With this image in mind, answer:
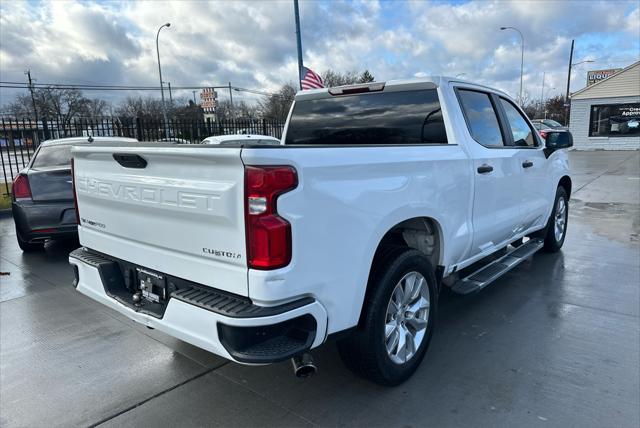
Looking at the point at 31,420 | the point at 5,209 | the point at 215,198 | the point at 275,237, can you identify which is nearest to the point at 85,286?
the point at 31,420

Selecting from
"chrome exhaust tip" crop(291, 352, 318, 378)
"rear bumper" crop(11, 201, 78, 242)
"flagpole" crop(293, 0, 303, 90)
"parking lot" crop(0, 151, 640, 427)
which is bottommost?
"parking lot" crop(0, 151, 640, 427)

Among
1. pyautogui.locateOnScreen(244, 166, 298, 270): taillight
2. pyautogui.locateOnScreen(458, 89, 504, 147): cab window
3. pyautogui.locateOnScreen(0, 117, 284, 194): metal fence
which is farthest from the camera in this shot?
pyautogui.locateOnScreen(0, 117, 284, 194): metal fence

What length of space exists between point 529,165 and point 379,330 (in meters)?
2.78

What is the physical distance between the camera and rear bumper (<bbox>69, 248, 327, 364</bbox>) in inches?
85.2

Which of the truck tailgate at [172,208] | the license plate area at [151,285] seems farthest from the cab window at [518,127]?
the license plate area at [151,285]

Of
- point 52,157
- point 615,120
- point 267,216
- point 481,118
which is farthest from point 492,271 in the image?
point 615,120

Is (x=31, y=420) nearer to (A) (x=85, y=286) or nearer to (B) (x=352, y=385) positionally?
(A) (x=85, y=286)

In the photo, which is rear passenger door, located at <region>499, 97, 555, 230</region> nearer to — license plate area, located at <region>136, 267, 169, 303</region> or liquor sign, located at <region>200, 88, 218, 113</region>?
license plate area, located at <region>136, 267, 169, 303</region>

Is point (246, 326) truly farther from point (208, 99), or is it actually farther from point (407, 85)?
point (208, 99)

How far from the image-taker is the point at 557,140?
495 cm

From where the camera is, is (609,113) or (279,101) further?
(279,101)

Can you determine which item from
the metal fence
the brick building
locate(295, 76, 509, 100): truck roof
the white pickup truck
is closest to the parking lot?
the white pickup truck

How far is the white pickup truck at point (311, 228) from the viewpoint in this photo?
217cm

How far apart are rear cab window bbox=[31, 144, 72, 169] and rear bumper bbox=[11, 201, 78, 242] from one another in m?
0.61
